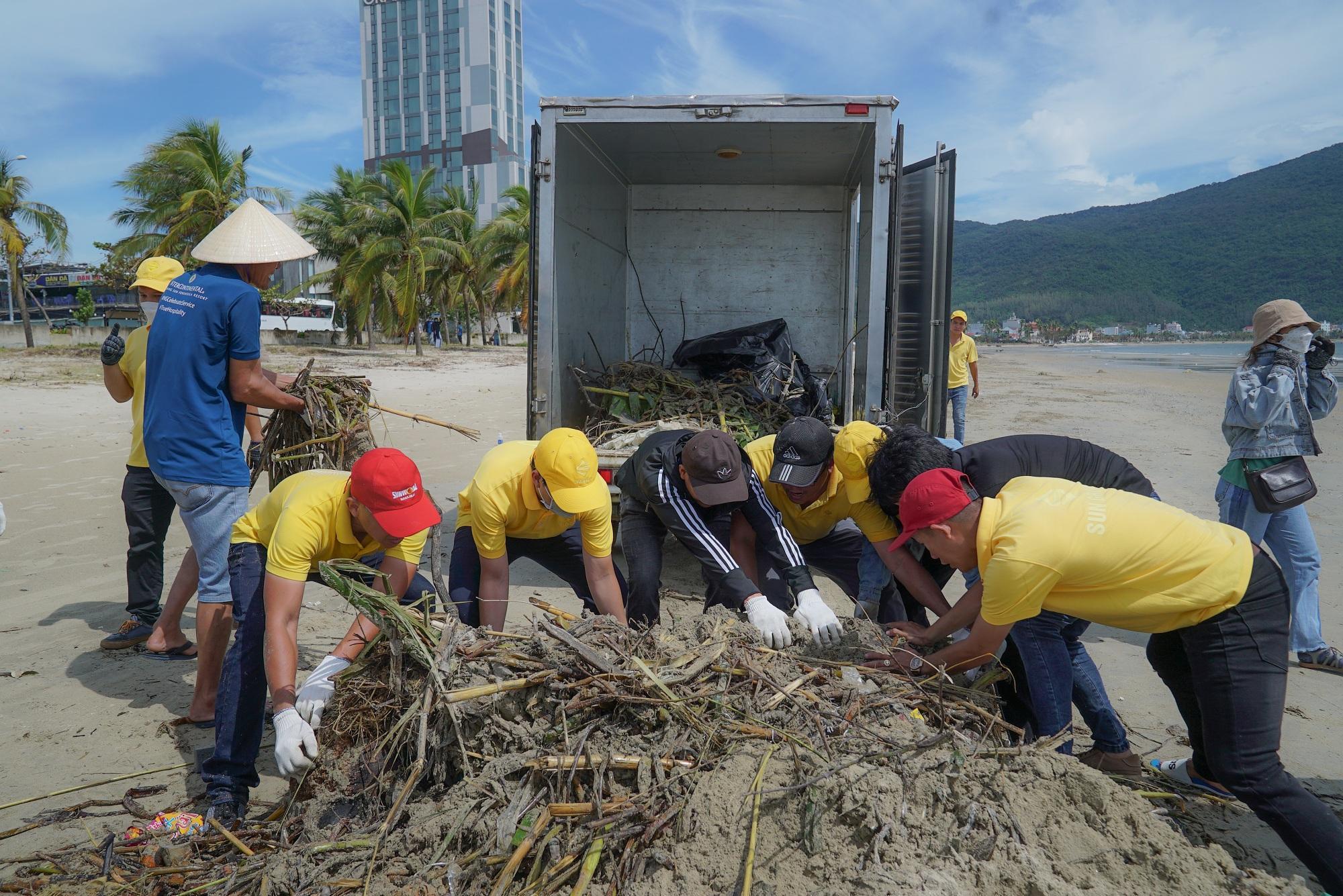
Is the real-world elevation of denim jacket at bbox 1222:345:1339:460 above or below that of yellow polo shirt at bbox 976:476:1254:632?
above

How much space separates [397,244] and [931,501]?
2773 cm

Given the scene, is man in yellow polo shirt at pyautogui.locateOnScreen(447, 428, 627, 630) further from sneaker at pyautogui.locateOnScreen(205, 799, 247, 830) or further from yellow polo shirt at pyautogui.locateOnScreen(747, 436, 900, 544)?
sneaker at pyautogui.locateOnScreen(205, 799, 247, 830)

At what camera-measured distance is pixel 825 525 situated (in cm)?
399

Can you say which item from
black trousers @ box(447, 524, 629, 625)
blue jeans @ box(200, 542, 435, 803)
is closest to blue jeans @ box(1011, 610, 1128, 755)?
black trousers @ box(447, 524, 629, 625)

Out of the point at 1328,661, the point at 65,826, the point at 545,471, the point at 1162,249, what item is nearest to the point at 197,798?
the point at 65,826

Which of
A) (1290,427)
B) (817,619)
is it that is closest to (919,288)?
(1290,427)

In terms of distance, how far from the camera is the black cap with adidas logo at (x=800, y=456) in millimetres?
3459

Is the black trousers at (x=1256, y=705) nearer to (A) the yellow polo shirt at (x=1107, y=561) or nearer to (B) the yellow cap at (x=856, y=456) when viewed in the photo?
(A) the yellow polo shirt at (x=1107, y=561)

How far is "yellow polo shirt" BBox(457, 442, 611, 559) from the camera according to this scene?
10.8 ft

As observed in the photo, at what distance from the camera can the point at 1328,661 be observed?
3811 millimetres

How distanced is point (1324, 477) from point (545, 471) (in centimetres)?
916

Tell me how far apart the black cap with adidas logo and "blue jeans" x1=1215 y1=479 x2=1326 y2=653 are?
198cm

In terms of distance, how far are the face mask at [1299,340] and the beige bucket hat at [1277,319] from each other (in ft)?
0.08

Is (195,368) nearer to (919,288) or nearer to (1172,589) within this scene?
(1172,589)
